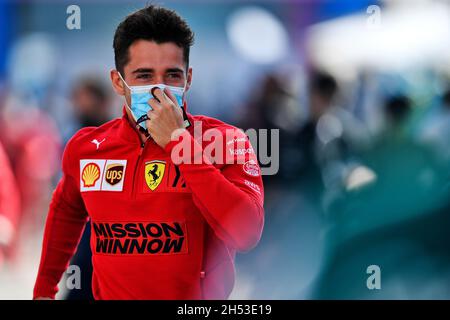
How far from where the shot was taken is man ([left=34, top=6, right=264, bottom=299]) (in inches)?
88.0

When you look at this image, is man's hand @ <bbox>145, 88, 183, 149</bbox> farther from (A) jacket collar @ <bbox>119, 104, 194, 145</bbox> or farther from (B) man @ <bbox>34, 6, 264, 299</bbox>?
(A) jacket collar @ <bbox>119, 104, 194, 145</bbox>

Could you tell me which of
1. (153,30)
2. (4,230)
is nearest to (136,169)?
(153,30)

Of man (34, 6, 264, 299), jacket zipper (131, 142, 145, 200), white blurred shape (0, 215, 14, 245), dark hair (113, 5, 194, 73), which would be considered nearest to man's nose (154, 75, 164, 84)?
man (34, 6, 264, 299)

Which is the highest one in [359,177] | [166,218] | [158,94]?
[359,177]

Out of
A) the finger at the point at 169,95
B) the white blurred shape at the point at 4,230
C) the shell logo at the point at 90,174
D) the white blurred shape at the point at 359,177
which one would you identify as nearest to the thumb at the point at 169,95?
the finger at the point at 169,95

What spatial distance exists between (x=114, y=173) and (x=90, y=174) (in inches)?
4.0

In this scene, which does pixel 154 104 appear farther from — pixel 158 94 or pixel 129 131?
pixel 129 131

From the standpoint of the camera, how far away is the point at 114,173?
2.48 m

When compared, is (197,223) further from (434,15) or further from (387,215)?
(434,15)

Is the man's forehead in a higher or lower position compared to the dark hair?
lower
